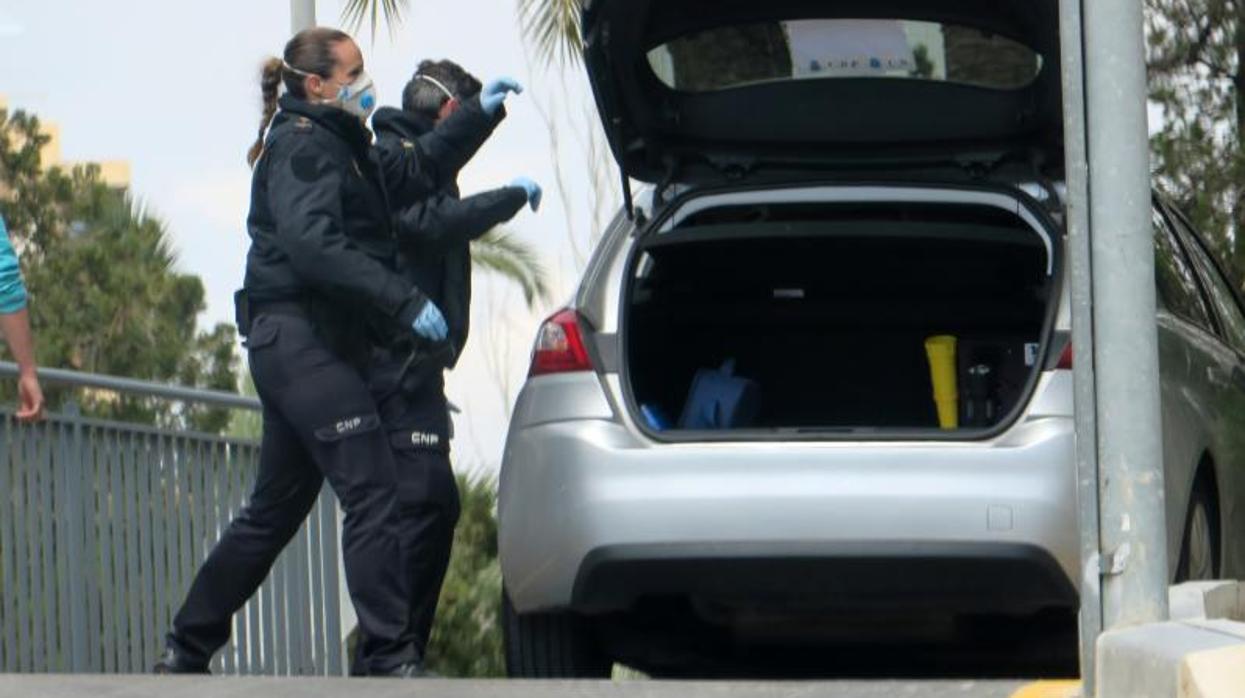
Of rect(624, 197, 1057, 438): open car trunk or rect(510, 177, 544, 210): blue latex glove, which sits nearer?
rect(624, 197, 1057, 438): open car trunk

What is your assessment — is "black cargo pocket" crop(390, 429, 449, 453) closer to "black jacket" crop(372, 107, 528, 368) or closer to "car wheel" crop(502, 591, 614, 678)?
"black jacket" crop(372, 107, 528, 368)

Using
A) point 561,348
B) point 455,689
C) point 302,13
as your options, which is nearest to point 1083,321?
point 455,689

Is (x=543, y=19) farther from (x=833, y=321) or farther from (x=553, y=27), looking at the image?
(x=833, y=321)

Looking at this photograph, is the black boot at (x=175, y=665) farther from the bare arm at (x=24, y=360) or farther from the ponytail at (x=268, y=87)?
the ponytail at (x=268, y=87)

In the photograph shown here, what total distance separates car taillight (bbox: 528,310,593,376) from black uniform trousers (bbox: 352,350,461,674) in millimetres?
753

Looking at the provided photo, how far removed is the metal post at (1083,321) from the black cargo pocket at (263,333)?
8.26 ft

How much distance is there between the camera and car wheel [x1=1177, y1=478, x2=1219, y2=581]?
21.4 ft

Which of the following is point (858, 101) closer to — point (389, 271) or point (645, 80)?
point (645, 80)

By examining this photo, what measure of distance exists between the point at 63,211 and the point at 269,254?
23356 millimetres

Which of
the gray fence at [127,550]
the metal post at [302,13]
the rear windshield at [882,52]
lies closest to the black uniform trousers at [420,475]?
the gray fence at [127,550]

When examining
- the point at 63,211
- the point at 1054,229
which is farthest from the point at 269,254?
the point at 63,211

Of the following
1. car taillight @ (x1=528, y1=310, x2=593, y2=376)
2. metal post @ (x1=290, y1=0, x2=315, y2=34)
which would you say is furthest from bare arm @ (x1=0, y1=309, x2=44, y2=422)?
metal post @ (x1=290, y1=0, x2=315, y2=34)

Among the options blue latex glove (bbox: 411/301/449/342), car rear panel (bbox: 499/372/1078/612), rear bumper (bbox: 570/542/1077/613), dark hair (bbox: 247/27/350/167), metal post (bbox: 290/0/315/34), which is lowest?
rear bumper (bbox: 570/542/1077/613)

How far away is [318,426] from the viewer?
21.6 feet
